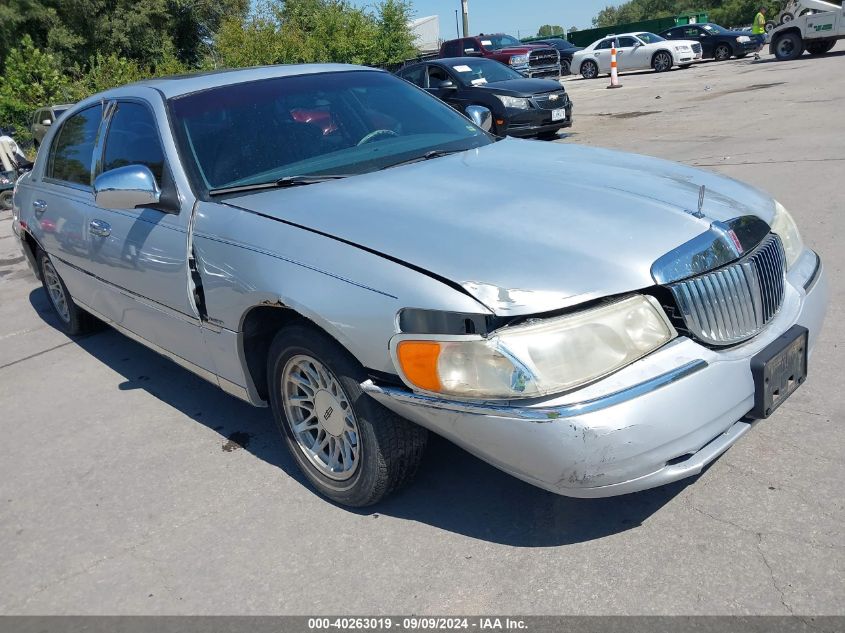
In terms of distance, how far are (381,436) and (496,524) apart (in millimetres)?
576

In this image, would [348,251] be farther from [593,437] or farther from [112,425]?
[112,425]

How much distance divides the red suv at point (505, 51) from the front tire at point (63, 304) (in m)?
20.9

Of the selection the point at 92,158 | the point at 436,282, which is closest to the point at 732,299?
the point at 436,282

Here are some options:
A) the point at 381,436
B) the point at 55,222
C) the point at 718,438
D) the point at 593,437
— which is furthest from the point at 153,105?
the point at 718,438

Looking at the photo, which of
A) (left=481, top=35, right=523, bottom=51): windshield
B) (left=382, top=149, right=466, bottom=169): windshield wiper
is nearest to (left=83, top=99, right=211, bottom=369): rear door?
(left=382, top=149, right=466, bottom=169): windshield wiper

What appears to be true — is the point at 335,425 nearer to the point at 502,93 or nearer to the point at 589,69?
the point at 502,93

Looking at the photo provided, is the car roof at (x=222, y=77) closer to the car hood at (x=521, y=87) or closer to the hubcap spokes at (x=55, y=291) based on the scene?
the hubcap spokes at (x=55, y=291)

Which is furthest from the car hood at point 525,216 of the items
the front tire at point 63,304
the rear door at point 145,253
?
the front tire at point 63,304

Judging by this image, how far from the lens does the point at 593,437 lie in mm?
2352

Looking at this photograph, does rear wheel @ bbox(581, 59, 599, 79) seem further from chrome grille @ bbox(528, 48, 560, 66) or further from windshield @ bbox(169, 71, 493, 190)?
windshield @ bbox(169, 71, 493, 190)

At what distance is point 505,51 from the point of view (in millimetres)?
25078

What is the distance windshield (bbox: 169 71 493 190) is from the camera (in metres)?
3.60

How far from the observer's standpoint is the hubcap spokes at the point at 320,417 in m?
3.04

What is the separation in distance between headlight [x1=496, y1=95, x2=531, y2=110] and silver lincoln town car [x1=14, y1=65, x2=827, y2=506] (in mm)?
8655
